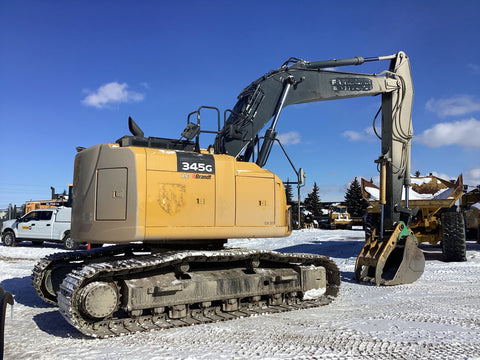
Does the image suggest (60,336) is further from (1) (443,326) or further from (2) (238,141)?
(1) (443,326)

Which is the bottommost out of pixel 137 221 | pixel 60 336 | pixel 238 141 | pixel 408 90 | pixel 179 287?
pixel 60 336

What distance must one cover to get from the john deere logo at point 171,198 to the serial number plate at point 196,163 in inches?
10.9

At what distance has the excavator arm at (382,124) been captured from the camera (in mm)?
7207

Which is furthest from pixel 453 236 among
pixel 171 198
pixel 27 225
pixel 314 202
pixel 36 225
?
pixel 314 202

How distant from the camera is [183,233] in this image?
5680 millimetres

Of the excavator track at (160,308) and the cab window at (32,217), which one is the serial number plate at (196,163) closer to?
the excavator track at (160,308)

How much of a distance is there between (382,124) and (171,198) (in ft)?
20.3

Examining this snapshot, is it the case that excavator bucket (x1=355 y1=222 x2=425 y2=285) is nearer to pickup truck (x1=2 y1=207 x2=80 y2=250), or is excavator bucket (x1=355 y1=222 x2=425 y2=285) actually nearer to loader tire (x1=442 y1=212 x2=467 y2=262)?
loader tire (x1=442 y1=212 x2=467 y2=262)

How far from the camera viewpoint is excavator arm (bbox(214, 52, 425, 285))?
7207 millimetres

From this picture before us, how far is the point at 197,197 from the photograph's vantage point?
5.82 metres

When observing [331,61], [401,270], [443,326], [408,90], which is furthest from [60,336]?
[408,90]

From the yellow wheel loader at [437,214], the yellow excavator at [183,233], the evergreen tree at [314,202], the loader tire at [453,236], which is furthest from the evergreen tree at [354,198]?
the yellow excavator at [183,233]

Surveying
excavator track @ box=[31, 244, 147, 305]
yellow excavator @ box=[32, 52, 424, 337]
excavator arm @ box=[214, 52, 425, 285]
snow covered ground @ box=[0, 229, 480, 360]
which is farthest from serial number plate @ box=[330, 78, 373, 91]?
excavator track @ box=[31, 244, 147, 305]

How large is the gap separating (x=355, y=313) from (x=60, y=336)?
404 centimetres
